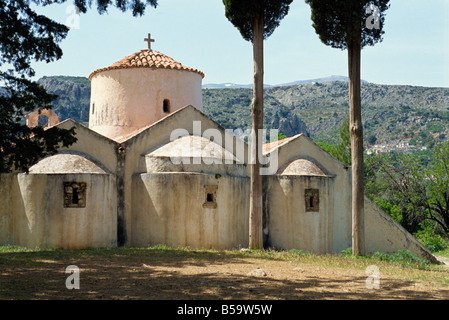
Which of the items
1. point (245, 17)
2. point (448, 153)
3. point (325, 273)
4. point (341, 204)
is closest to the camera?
point (325, 273)

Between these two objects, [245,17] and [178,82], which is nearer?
[245,17]

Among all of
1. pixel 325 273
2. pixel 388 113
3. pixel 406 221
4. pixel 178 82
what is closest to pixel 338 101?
pixel 388 113

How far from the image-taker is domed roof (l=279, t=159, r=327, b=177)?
58.2 ft

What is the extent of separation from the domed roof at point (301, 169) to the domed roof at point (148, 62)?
5.81 metres

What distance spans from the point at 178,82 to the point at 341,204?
7.96 metres

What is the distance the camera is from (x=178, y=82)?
20.0 meters

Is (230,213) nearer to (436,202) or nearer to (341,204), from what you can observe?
(341,204)

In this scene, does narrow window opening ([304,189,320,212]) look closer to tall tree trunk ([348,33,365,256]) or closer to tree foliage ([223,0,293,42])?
tall tree trunk ([348,33,365,256])

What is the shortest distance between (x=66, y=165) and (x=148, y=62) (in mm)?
6441

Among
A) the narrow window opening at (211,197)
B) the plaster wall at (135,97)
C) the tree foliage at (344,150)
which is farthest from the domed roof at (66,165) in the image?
the tree foliage at (344,150)

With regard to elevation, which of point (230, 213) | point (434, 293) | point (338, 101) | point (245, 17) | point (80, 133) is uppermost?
point (338, 101)

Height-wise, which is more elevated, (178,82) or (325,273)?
(178,82)

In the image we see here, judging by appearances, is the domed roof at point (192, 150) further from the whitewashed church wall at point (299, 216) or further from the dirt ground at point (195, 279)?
the dirt ground at point (195, 279)

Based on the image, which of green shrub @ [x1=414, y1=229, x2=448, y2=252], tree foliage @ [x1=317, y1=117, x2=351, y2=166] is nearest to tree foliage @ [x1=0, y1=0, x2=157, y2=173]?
green shrub @ [x1=414, y1=229, x2=448, y2=252]
